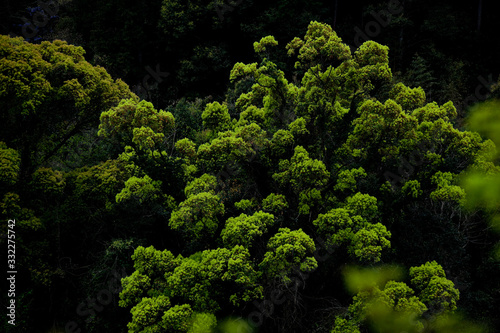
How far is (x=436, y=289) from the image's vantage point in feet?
25.0

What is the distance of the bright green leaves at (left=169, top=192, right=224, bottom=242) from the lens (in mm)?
9086

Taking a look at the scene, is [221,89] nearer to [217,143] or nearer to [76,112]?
[76,112]

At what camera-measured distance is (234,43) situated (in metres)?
27.8

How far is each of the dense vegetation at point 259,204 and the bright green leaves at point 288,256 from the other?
5 centimetres

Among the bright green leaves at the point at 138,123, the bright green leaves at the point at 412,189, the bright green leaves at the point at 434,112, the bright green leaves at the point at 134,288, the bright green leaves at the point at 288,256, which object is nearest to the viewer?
the bright green leaves at the point at 288,256

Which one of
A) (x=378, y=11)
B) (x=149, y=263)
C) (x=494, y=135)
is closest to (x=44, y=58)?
(x=149, y=263)

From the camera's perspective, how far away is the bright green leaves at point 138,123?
1024 cm

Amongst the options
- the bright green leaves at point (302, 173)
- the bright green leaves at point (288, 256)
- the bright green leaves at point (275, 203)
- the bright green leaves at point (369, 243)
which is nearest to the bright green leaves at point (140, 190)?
the bright green leaves at point (275, 203)

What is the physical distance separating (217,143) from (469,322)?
8.39 meters

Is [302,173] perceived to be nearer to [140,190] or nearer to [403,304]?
[403,304]

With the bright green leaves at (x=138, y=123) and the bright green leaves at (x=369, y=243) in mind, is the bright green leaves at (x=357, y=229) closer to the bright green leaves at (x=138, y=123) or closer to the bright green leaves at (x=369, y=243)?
the bright green leaves at (x=369, y=243)

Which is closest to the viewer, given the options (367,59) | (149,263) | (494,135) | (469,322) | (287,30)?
(149,263)

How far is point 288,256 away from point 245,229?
123 centimetres

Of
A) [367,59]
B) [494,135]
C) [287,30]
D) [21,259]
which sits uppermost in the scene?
[287,30]
